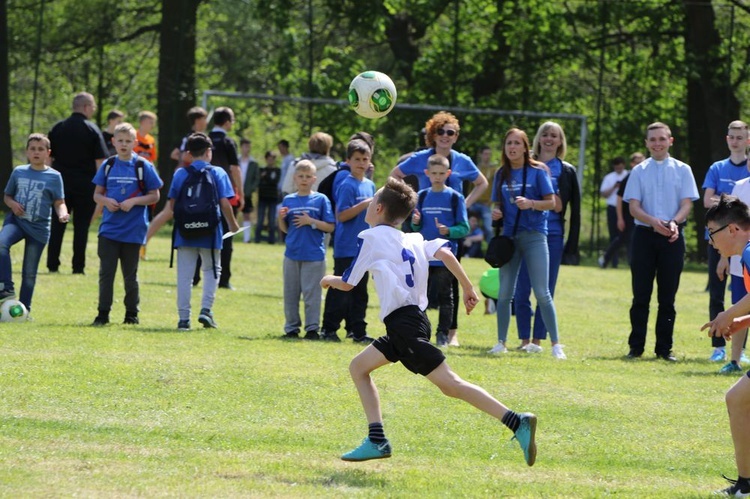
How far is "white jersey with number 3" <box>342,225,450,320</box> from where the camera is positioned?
7145 millimetres

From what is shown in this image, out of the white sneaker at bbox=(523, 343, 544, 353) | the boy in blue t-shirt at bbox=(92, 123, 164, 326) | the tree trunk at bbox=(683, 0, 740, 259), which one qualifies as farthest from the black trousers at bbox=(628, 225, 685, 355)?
the tree trunk at bbox=(683, 0, 740, 259)

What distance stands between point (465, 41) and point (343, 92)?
3.17 metres

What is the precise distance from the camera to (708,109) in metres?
26.9

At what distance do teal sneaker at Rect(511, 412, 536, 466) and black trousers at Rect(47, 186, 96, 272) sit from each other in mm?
10828

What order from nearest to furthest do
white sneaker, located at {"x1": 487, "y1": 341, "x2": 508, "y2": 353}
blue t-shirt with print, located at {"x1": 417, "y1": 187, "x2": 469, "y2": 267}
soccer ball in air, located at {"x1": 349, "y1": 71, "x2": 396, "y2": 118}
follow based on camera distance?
soccer ball in air, located at {"x1": 349, "y1": 71, "x2": 396, "y2": 118} → white sneaker, located at {"x1": 487, "y1": 341, "x2": 508, "y2": 353} → blue t-shirt with print, located at {"x1": 417, "y1": 187, "x2": 469, "y2": 267}

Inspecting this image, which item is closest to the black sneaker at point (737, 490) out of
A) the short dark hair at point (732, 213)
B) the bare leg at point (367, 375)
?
the short dark hair at point (732, 213)

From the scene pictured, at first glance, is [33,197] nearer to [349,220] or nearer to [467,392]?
[349,220]

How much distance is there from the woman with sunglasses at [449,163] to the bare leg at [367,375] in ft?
17.4

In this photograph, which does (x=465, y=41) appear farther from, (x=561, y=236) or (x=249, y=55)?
(x=561, y=236)

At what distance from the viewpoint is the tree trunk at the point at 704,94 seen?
26547mm

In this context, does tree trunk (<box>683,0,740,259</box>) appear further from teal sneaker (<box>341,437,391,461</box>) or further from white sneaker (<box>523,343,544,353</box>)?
teal sneaker (<box>341,437,391,461</box>)

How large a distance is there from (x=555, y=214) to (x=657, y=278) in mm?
1165

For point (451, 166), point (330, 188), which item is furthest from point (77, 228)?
point (451, 166)

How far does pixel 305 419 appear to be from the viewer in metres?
8.42
